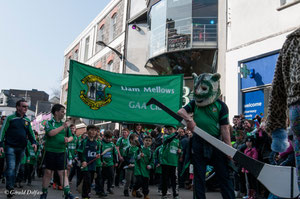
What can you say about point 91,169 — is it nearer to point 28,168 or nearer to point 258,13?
point 28,168

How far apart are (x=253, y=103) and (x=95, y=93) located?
23.2 feet

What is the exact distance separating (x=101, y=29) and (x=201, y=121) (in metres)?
25.2

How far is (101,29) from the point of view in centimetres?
2870

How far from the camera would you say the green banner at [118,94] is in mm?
8977

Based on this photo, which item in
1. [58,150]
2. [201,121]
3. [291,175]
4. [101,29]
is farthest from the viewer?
[101,29]

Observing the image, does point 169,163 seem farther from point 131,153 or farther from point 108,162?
point 131,153

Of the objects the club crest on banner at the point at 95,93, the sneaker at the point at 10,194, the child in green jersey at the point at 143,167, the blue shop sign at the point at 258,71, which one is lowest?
the sneaker at the point at 10,194

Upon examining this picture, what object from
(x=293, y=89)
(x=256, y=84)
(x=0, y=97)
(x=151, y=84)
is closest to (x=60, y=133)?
→ (x=151, y=84)

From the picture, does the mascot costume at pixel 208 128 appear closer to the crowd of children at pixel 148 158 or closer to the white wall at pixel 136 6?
the crowd of children at pixel 148 158

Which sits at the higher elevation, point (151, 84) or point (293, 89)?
point (151, 84)

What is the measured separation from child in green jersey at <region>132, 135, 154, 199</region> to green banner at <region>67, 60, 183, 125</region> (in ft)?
3.34

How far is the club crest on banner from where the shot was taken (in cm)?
901

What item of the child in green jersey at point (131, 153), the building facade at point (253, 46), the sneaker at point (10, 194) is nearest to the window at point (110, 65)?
the building facade at point (253, 46)

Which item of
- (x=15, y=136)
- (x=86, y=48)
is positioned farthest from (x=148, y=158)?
(x=86, y=48)
